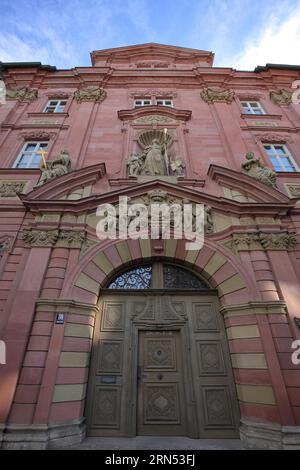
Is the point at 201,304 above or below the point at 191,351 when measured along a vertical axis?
above

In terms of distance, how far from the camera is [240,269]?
21.1 ft

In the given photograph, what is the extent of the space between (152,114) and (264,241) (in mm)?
8011

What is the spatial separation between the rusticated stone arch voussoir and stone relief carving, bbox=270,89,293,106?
10381 mm

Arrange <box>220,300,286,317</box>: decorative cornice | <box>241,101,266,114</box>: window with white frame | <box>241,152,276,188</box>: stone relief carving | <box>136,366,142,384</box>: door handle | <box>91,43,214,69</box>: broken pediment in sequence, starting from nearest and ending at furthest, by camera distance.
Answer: <box>136,366,142,384</box>: door handle < <box>220,300,286,317</box>: decorative cornice < <box>241,152,276,188</box>: stone relief carving < <box>241,101,266,114</box>: window with white frame < <box>91,43,214,69</box>: broken pediment

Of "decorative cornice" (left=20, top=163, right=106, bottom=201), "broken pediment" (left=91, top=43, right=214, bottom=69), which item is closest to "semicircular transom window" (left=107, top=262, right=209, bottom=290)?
"decorative cornice" (left=20, top=163, right=106, bottom=201)

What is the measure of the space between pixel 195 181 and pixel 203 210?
1.49 metres

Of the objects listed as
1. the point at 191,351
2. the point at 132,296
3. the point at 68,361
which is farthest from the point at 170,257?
the point at 68,361

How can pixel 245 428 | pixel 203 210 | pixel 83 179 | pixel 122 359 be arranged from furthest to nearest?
pixel 83 179, pixel 203 210, pixel 122 359, pixel 245 428

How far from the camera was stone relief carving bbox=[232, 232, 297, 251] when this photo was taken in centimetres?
676

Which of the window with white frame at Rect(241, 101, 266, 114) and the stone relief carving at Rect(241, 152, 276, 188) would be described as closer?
the stone relief carving at Rect(241, 152, 276, 188)

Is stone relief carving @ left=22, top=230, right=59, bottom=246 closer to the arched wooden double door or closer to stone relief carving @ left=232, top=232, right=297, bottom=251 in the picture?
the arched wooden double door

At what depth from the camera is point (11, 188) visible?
812 centimetres

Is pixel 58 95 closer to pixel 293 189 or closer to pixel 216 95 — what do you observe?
pixel 216 95

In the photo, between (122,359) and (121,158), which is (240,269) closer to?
(122,359)
